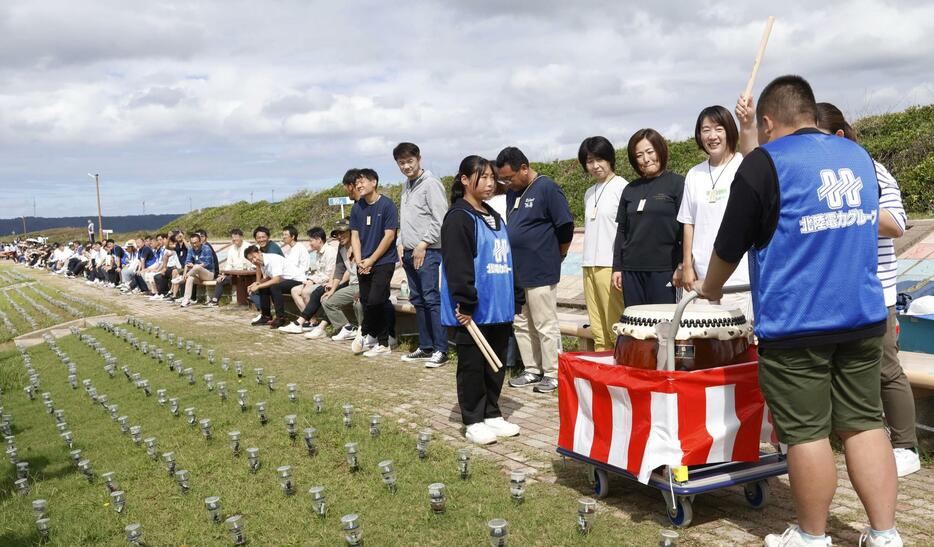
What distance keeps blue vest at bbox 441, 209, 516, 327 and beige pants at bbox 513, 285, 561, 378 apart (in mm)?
1193

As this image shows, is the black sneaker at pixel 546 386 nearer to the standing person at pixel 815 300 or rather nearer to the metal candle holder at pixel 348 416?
the metal candle holder at pixel 348 416

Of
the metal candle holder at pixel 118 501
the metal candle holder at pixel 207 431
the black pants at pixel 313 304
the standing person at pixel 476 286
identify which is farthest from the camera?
the black pants at pixel 313 304

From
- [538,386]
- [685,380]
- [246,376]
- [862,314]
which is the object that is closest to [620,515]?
[685,380]

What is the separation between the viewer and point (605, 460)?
3867 millimetres

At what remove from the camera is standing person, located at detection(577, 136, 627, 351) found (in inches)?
234

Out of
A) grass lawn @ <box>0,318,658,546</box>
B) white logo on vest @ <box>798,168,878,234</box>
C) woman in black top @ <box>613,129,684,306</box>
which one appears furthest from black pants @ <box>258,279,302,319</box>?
white logo on vest @ <box>798,168,878,234</box>

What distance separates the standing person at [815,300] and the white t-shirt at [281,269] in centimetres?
955

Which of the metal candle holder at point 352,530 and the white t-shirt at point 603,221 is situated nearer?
the metal candle holder at point 352,530

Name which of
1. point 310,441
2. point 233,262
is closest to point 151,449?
point 310,441

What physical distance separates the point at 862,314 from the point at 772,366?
391mm

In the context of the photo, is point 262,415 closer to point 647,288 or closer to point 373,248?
point 647,288

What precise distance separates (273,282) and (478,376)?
724 centimetres

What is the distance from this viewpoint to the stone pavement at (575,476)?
355 cm

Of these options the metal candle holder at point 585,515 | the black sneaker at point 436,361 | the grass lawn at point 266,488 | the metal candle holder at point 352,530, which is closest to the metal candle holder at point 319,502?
the grass lawn at point 266,488
